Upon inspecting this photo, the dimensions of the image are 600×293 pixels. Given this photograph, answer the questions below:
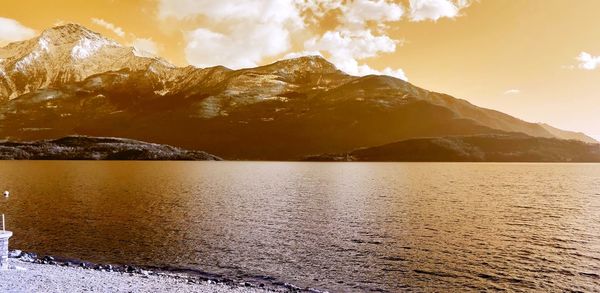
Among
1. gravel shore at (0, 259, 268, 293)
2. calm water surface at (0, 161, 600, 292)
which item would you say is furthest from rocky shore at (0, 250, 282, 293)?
calm water surface at (0, 161, 600, 292)

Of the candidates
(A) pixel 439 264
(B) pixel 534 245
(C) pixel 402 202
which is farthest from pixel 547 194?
(A) pixel 439 264

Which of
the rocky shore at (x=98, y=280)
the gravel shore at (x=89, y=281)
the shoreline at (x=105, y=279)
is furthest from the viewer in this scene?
the shoreline at (x=105, y=279)

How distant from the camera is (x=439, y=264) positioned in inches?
2115

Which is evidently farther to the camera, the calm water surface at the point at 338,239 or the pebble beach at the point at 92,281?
the calm water surface at the point at 338,239

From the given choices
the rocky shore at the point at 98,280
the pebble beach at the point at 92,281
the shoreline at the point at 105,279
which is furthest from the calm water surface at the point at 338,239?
the pebble beach at the point at 92,281

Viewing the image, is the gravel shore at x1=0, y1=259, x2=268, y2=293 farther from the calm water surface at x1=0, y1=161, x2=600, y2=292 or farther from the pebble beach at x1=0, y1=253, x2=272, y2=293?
the calm water surface at x1=0, y1=161, x2=600, y2=292

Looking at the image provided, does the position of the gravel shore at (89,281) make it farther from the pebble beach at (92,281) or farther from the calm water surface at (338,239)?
the calm water surface at (338,239)

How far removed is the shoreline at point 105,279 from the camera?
37219 millimetres

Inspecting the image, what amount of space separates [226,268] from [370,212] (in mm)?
49170

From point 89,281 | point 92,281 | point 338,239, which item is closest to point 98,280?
point 92,281

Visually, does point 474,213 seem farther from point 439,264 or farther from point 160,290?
point 160,290

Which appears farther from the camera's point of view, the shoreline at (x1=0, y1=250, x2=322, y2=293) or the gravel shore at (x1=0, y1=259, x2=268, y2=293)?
the shoreline at (x1=0, y1=250, x2=322, y2=293)

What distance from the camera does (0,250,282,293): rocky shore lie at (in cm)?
3700

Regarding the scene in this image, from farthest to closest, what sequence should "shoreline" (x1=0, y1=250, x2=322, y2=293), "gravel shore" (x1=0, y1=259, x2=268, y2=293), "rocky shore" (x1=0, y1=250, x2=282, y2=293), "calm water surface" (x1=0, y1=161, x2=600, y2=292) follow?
1. "calm water surface" (x1=0, y1=161, x2=600, y2=292)
2. "shoreline" (x1=0, y1=250, x2=322, y2=293)
3. "rocky shore" (x1=0, y1=250, x2=282, y2=293)
4. "gravel shore" (x1=0, y1=259, x2=268, y2=293)
